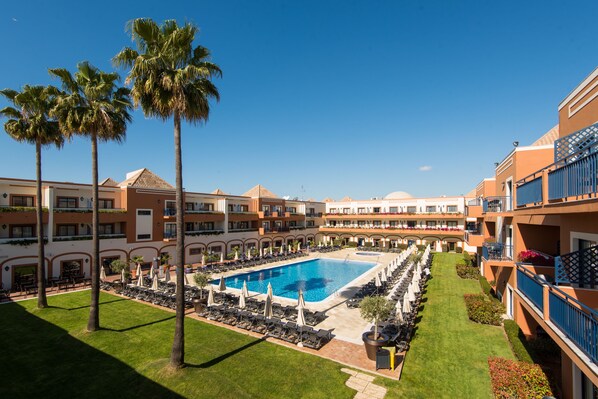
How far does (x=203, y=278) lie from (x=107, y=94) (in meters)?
11.9

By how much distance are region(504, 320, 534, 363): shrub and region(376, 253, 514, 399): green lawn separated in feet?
1.17

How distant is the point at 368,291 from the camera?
2217 cm

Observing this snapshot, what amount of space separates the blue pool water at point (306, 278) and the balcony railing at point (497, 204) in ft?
43.4

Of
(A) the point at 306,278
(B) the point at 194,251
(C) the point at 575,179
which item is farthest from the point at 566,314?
(B) the point at 194,251

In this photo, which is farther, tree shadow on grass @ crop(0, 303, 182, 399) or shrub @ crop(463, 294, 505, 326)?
shrub @ crop(463, 294, 505, 326)

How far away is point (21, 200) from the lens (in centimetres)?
2603

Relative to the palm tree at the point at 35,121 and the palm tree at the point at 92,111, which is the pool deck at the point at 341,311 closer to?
the palm tree at the point at 92,111

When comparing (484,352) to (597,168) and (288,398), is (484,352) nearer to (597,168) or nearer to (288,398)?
(288,398)

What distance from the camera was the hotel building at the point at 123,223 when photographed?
80.6ft

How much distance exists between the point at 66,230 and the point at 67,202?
2.83 metres

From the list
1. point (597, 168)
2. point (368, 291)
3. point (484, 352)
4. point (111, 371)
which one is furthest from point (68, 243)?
point (597, 168)

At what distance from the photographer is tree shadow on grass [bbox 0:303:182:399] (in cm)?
1010

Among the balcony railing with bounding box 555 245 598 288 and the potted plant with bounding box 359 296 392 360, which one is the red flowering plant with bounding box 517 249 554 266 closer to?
the balcony railing with bounding box 555 245 598 288

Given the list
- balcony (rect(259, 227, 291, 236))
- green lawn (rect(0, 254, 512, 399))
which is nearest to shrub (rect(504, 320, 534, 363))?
green lawn (rect(0, 254, 512, 399))
